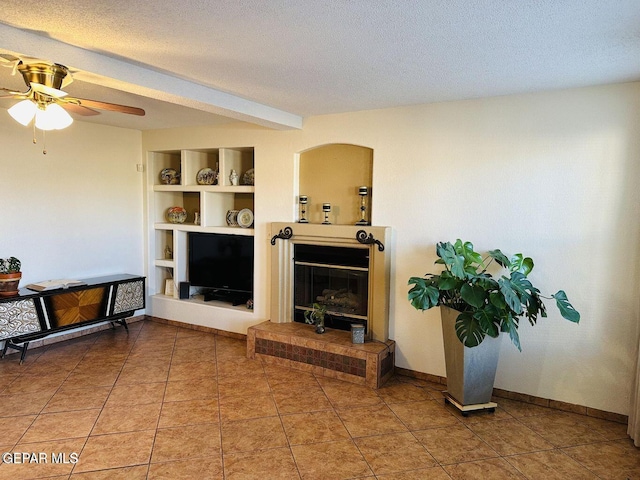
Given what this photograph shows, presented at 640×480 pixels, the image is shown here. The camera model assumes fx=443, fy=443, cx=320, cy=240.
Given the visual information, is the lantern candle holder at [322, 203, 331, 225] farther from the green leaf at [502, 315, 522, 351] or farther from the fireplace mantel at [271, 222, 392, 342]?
the green leaf at [502, 315, 522, 351]

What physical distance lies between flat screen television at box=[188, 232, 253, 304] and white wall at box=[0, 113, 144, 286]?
33.4 inches

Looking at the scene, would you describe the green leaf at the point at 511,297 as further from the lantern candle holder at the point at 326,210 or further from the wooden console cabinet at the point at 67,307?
the wooden console cabinet at the point at 67,307

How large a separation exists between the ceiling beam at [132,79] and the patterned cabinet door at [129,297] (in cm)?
251

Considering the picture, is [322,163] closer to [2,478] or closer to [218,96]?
[218,96]

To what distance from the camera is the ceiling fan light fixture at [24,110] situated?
2.47 meters

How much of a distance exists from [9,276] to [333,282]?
3008mm

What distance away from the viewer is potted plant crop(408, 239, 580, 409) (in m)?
3.00

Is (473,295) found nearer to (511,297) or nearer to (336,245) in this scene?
(511,297)

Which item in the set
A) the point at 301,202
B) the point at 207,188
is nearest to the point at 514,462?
the point at 301,202

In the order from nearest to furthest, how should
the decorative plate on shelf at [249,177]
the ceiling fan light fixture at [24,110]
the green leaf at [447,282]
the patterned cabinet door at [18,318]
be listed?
the ceiling fan light fixture at [24,110]
the green leaf at [447,282]
the patterned cabinet door at [18,318]
the decorative plate on shelf at [249,177]

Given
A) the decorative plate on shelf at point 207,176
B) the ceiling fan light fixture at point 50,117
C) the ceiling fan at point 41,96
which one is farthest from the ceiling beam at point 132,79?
the decorative plate on shelf at point 207,176

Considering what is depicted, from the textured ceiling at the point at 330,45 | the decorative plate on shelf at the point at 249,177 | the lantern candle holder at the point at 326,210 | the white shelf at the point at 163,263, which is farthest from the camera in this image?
the white shelf at the point at 163,263

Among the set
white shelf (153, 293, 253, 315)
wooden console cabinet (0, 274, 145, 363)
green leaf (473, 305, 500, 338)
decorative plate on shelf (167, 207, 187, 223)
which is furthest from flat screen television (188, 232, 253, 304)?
green leaf (473, 305, 500, 338)

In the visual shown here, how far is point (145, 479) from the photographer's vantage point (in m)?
2.46
